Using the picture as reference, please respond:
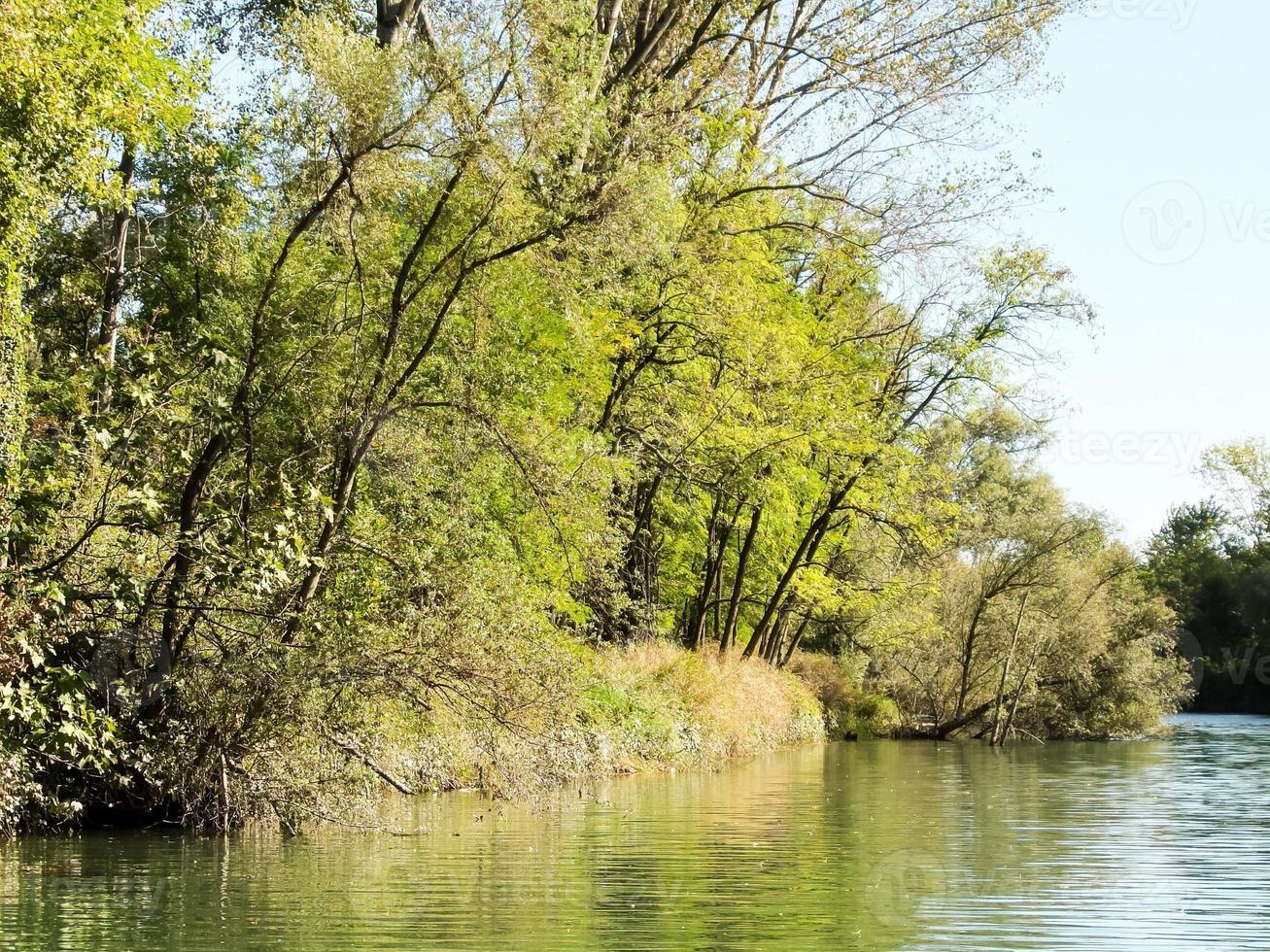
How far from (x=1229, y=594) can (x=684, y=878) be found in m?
71.3

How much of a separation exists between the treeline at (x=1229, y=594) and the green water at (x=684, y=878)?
181 feet

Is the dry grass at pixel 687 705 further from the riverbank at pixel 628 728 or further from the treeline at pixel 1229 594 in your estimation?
the treeline at pixel 1229 594

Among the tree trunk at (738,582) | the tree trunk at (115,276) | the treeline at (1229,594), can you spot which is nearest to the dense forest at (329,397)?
the tree trunk at (115,276)

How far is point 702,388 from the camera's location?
2655 cm

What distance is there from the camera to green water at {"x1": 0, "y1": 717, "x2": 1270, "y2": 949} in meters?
8.77

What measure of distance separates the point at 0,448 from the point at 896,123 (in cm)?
2035

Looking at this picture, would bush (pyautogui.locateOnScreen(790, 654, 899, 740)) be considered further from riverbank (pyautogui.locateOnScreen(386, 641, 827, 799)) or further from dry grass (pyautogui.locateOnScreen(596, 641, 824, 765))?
dry grass (pyautogui.locateOnScreen(596, 641, 824, 765))

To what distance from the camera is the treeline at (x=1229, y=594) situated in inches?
2817

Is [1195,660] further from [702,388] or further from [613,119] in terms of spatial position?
[613,119]

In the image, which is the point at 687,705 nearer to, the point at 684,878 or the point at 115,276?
the point at 115,276

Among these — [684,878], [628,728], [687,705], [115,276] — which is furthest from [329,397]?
[687,705]

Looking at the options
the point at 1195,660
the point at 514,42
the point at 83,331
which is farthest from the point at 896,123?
the point at 1195,660

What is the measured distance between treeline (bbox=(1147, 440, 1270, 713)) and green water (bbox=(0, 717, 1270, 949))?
55294mm

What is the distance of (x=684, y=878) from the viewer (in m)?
11.1
